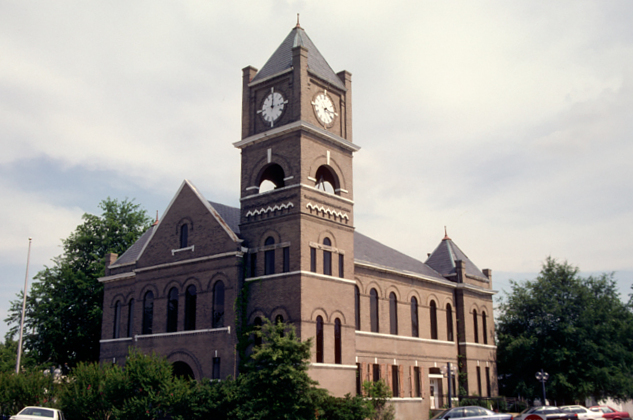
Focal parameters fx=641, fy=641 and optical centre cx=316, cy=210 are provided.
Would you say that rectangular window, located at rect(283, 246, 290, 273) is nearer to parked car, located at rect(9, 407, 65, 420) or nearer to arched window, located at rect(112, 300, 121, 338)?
parked car, located at rect(9, 407, 65, 420)

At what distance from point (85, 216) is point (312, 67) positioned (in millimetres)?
27735

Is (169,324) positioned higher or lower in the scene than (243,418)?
higher

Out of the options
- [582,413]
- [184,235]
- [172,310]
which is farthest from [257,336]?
[582,413]

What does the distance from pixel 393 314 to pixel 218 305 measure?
12.5m

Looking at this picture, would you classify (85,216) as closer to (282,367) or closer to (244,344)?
(244,344)

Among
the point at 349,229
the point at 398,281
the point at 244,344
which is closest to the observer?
the point at 244,344

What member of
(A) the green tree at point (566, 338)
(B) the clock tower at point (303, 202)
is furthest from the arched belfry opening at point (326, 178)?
(A) the green tree at point (566, 338)

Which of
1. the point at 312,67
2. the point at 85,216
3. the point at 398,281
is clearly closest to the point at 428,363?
the point at 398,281

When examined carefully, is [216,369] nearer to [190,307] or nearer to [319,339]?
[190,307]

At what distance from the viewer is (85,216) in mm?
55094

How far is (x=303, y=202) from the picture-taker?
34812mm

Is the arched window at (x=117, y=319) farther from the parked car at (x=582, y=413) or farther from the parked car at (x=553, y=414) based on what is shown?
the parked car at (x=582, y=413)

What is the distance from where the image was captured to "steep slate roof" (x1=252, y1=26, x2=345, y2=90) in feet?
124

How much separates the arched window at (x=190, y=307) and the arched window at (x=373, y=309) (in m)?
11.0
